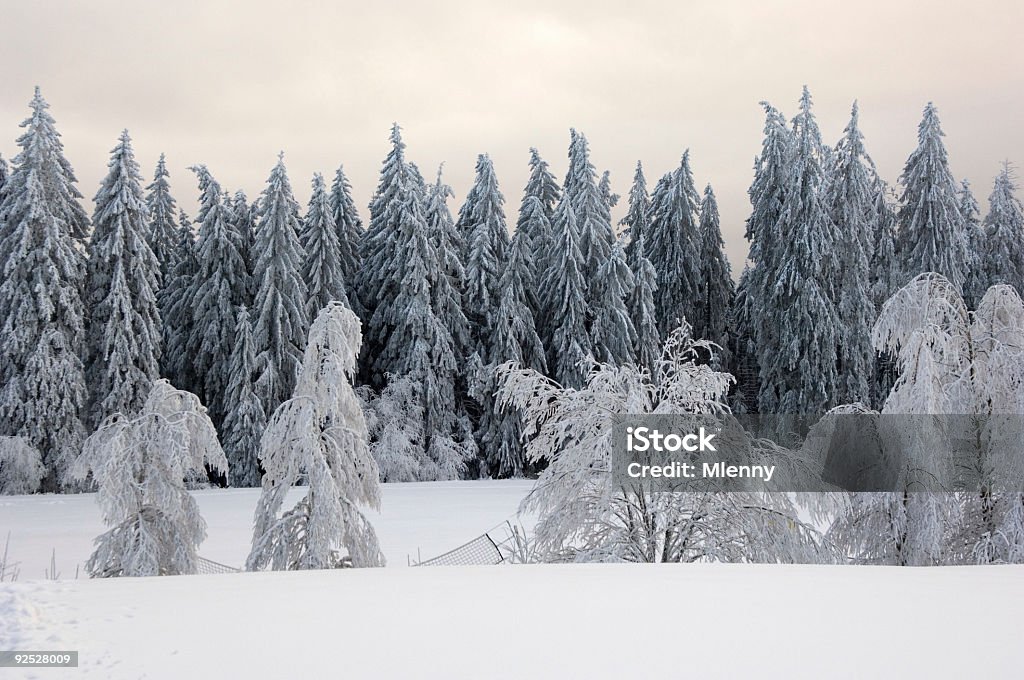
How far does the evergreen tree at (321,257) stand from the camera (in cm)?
2769

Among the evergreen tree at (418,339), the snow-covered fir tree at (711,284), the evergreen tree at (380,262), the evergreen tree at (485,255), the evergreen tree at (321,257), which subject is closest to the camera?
the evergreen tree at (418,339)

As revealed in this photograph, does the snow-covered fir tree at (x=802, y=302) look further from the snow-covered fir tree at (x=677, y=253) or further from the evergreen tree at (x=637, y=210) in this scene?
the evergreen tree at (x=637, y=210)

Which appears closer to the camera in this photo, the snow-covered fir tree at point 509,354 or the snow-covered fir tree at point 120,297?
the snow-covered fir tree at point 120,297

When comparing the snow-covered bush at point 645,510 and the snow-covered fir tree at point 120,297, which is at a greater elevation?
the snow-covered fir tree at point 120,297

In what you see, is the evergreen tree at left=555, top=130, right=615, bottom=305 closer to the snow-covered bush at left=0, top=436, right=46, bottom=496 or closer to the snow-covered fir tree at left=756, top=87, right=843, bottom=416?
the snow-covered fir tree at left=756, top=87, right=843, bottom=416

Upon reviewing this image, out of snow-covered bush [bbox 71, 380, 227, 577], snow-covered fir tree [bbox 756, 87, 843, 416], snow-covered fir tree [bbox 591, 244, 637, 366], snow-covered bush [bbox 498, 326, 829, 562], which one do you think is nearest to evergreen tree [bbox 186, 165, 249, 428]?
snow-covered fir tree [bbox 591, 244, 637, 366]

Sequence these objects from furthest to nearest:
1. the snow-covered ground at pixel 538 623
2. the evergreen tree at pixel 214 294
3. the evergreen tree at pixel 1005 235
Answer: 1. the evergreen tree at pixel 1005 235
2. the evergreen tree at pixel 214 294
3. the snow-covered ground at pixel 538 623

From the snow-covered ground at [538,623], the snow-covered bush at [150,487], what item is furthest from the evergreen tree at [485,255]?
the snow-covered ground at [538,623]

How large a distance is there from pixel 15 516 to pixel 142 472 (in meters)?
9.99

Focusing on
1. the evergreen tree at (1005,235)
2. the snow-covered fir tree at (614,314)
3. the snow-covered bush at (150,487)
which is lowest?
the snow-covered bush at (150,487)

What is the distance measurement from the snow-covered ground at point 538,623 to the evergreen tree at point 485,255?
2087 cm

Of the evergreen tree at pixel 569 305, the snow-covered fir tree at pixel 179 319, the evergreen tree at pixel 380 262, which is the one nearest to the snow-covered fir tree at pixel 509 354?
the evergreen tree at pixel 569 305

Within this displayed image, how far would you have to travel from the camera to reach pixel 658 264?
32406 millimetres

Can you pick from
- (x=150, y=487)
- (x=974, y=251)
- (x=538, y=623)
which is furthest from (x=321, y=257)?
(x=538, y=623)
